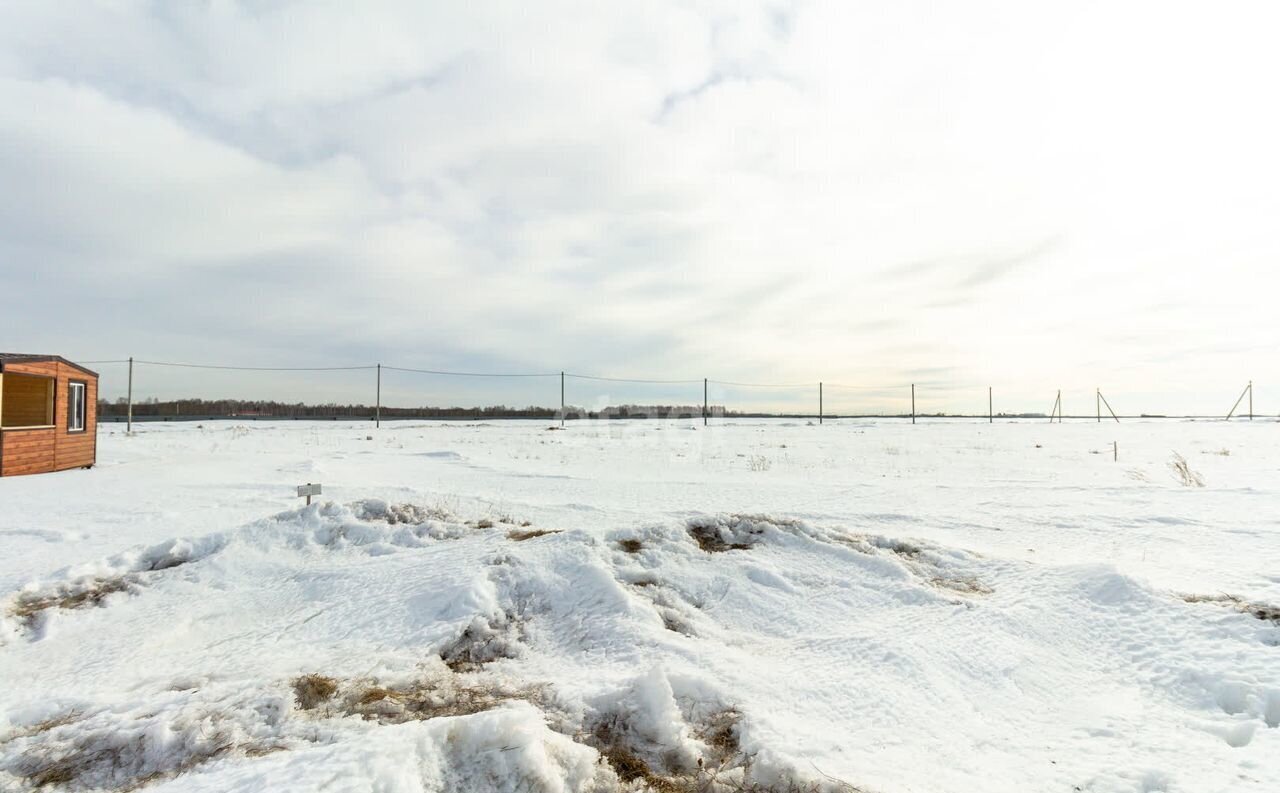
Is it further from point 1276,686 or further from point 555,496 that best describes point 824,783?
point 555,496

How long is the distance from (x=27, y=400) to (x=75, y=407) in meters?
1.57

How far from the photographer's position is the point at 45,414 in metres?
13.9

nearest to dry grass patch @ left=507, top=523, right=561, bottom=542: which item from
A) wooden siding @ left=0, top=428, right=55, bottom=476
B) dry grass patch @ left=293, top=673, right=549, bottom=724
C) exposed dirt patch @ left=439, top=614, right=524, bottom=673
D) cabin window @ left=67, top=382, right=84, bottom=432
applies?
exposed dirt patch @ left=439, top=614, right=524, bottom=673

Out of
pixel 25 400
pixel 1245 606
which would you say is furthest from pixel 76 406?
pixel 1245 606

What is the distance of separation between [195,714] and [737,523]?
4728 mm

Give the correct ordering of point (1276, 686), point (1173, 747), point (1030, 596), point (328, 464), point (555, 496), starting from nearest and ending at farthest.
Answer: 1. point (1173, 747)
2. point (1276, 686)
3. point (1030, 596)
4. point (555, 496)
5. point (328, 464)

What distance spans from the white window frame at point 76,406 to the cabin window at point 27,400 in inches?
15.3

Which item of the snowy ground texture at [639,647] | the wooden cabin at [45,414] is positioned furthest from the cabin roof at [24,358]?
the snowy ground texture at [639,647]

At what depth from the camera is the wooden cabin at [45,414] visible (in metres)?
12.3

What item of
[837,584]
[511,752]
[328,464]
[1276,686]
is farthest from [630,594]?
[328,464]

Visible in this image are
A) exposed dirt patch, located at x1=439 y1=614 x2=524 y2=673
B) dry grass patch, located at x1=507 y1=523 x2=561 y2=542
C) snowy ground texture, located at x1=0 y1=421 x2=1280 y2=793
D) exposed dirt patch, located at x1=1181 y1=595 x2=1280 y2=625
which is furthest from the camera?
dry grass patch, located at x1=507 y1=523 x2=561 y2=542

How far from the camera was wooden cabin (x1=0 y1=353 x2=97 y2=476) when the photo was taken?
12.3 metres

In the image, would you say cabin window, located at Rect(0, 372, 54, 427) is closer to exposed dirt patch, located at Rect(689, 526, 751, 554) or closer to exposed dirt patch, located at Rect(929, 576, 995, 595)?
exposed dirt patch, located at Rect(689, 526, 751, 554)

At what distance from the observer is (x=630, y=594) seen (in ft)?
15.2
